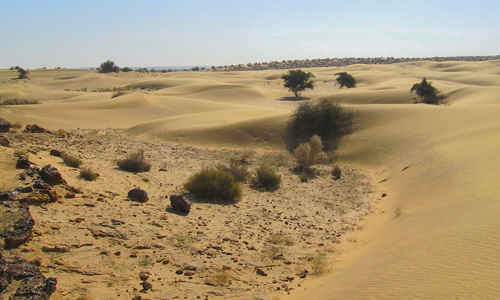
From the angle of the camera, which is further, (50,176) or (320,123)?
(320,123)

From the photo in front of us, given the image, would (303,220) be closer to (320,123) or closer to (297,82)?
(320,123)

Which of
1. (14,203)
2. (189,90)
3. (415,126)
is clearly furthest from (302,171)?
(189,90)

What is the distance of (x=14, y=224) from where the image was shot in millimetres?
6871

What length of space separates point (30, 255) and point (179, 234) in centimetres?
298

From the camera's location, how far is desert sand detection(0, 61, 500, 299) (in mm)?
6223

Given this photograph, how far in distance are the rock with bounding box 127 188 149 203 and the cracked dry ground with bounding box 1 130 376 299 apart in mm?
250

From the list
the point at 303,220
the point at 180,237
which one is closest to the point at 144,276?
the point at 180,237

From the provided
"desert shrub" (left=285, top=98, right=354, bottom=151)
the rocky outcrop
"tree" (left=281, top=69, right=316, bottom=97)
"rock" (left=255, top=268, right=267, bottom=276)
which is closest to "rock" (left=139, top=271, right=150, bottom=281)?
the rocky outcrop

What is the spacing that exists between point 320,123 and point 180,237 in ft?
47.3

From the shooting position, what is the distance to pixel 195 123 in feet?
85.8

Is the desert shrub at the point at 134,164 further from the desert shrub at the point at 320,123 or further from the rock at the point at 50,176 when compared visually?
the desert shrub at the point at 320,123

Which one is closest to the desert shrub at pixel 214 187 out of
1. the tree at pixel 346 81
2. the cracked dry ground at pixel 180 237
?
the cracked dry ground at pixel 180 237

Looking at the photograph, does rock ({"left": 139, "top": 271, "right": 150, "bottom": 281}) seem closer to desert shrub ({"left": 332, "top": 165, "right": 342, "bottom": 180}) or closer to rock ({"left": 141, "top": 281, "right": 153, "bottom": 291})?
rock ({"left": 141, "top": 281, "right": 153, "bottom": 291})

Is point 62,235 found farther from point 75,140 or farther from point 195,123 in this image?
point 195,123
